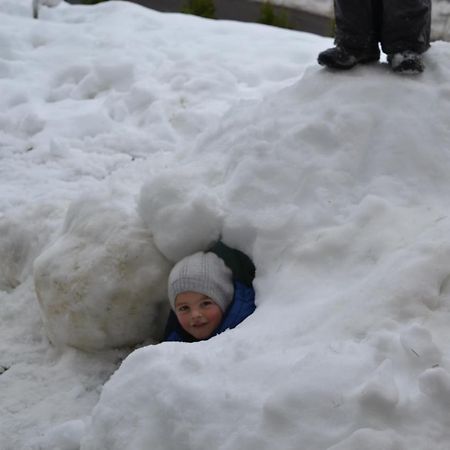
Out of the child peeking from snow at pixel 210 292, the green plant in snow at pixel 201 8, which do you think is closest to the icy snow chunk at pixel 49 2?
the green plant in snow at pixel 201 8

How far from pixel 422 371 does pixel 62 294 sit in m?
1.55

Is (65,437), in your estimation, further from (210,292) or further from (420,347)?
(420,347)

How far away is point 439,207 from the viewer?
2246 millimetres

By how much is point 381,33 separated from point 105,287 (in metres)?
1.49

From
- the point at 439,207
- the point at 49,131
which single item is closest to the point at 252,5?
the point at 49,131

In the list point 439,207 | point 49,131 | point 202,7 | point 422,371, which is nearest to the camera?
point 422,371

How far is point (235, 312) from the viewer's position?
7.89 feet

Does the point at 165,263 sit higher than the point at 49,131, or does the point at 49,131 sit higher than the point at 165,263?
the point at 165,263

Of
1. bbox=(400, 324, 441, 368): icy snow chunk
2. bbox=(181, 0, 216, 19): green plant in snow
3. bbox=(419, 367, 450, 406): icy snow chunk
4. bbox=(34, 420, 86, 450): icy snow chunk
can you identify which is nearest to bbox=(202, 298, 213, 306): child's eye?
bbox=(34, 420, 86, 450): icy snow chunk

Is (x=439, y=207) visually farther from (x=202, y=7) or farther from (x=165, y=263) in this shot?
(x=202, y=7)

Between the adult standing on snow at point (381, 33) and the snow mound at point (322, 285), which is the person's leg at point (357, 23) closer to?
the adult standing on snow at point (381, 33)

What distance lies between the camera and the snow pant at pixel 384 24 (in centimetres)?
268

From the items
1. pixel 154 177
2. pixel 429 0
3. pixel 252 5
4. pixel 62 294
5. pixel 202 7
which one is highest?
pixel 429 0

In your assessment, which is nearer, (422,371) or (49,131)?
(422,371)
